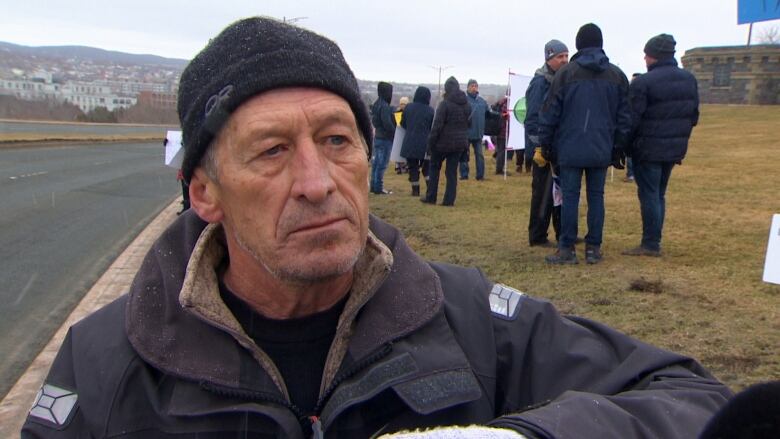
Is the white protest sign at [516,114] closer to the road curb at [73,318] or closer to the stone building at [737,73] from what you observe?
the road curb at [73,318]

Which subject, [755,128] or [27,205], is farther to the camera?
[755,128]

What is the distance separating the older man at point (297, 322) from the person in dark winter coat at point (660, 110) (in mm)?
5335

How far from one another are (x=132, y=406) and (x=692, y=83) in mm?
6401

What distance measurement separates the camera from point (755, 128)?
3005 cm

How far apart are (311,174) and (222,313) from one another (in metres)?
0.41

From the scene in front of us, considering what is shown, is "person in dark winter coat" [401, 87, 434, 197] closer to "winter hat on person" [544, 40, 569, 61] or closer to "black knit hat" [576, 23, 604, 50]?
"winter hat on person" [544, 40, 569, 61]

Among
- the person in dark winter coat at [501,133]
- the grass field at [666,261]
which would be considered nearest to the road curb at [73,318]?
the grass field at [666,261]

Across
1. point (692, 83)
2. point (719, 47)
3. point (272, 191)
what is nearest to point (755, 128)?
point (719, 47)

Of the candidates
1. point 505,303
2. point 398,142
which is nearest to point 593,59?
point 505,303

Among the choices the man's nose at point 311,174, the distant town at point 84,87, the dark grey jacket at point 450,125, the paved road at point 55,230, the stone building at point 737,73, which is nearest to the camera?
the man's nose at point 311,174

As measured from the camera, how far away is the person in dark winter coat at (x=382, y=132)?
43.7ft

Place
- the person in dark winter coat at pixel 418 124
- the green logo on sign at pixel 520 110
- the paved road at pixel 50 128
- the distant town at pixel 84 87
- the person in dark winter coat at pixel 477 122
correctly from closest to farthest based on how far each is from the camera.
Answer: the person in dark winter coat at pixel 418 124
the green logo on sign at pixel 520 110
the person in dark winter coat at pixel 477 122
the paved road at pixel 50 128
the distant town at pixel 84 87

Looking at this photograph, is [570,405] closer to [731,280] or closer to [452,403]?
[452,403]

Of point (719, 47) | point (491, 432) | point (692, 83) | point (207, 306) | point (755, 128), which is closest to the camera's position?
point (491, 432)
